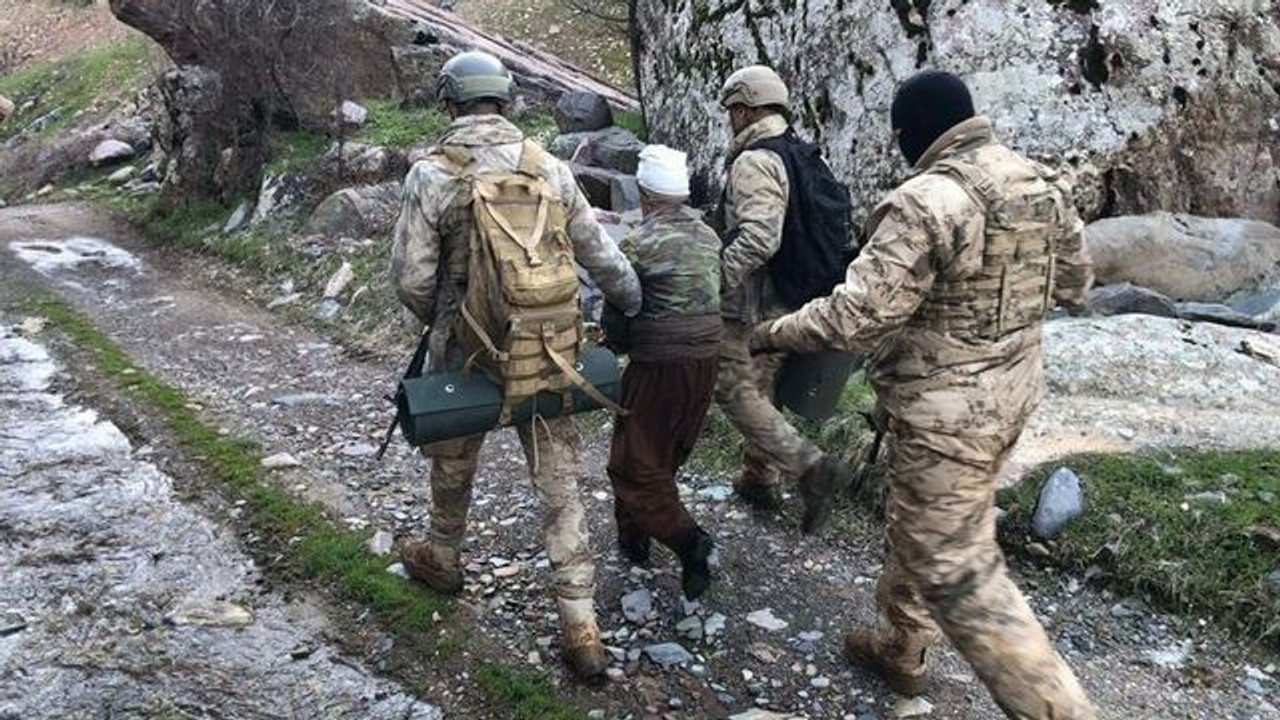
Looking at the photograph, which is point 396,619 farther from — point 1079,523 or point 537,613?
point 1079,523

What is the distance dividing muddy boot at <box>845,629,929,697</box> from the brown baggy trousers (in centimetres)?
81

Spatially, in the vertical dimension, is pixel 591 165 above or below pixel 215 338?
above

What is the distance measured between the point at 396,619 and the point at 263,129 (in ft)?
34.9

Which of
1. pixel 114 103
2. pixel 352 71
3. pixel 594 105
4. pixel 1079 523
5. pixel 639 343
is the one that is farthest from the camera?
pixel 114 103

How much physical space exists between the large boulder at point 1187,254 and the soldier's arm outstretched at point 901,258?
4.84 metres

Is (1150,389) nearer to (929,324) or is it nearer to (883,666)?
(883,666)

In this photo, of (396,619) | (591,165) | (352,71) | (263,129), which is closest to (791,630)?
(396,619)

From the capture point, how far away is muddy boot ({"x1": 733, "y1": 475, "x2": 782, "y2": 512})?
5.68 m

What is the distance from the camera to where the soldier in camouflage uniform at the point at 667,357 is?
14.6 ft

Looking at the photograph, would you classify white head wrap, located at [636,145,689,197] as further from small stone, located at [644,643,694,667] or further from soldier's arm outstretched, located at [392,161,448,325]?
small stone, located at [644,643,694,667]

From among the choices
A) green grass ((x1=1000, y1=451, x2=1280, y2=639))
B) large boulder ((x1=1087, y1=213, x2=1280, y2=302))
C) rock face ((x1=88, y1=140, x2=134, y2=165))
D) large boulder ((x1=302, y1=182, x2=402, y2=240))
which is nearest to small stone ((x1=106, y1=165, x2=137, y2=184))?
rock face ((x1=88, y1=140, x2=134, y2=165))

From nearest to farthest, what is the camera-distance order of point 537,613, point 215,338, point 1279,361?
point 537,613 < point 1279,361 < point 215,338

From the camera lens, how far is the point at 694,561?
15.3 ft

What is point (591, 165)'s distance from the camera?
11.5 m
